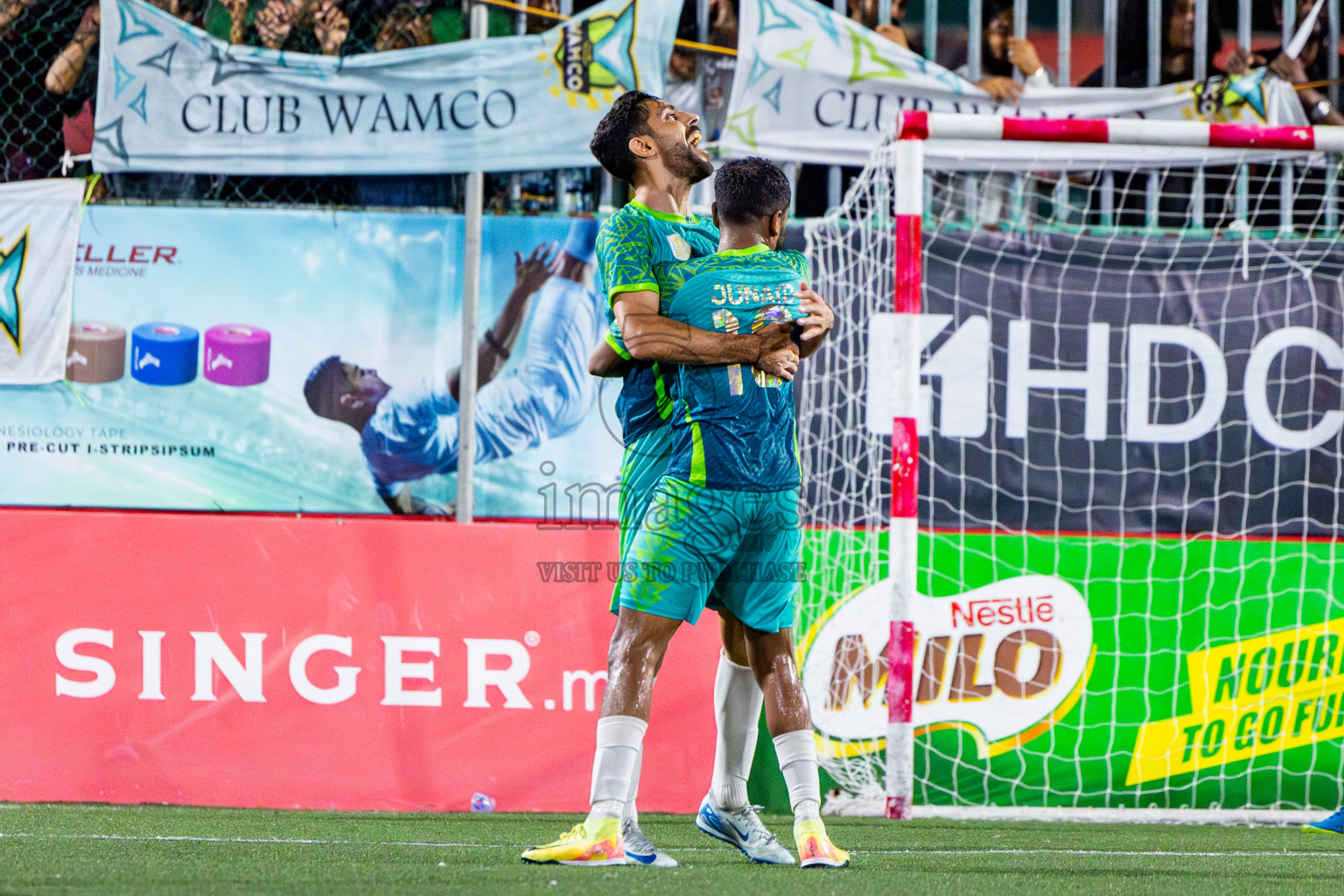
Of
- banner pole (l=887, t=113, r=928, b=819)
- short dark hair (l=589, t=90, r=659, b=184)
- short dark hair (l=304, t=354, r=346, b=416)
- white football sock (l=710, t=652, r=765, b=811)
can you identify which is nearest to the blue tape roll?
short dark hair (l=304, t=354, r=346, b=416)

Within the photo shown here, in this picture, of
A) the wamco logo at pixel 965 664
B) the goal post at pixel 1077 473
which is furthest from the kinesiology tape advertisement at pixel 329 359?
the wamco logo at pixel 965 664

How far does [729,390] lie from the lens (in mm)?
2824

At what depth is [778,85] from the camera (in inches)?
246

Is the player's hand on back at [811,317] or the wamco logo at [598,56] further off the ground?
the wamco logo at [598,56]

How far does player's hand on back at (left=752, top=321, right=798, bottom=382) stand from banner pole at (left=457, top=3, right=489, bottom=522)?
Result: 11.3 feet

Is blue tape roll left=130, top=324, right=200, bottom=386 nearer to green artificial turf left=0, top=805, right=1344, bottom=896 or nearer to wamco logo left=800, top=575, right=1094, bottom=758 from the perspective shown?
green artificial turf left=0, top=805, right=1344, bottom=896

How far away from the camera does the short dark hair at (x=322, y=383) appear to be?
20.5ft

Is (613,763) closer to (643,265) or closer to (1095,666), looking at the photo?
(643,265)

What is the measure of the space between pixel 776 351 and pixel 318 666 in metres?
2.23

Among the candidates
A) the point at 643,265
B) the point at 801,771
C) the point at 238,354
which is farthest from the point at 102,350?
the point at 801,771

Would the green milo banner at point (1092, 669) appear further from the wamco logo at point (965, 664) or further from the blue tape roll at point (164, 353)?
the blue tape roll at point (164, 353)

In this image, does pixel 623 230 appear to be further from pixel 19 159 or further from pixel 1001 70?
pixel 19 159

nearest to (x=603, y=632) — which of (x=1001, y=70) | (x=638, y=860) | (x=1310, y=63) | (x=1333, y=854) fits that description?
(x=638, y=860)

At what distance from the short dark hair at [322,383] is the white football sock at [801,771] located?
3975 mm
